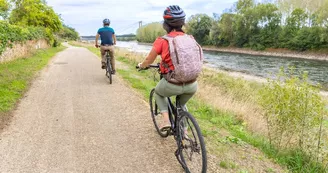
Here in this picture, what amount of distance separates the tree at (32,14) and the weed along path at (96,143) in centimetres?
2283

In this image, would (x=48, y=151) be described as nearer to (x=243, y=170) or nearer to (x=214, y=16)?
(x=243, y=170)

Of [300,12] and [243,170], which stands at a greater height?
[300,12]

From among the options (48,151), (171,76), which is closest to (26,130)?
(48,151)

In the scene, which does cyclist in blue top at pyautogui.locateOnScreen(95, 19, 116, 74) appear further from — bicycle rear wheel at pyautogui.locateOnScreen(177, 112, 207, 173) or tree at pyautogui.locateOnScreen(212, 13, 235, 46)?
tree at pyautogui.locateOnScreen(212, 13, 235, 46)

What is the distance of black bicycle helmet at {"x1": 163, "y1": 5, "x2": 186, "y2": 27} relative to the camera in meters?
3.27

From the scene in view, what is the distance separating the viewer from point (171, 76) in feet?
10.8

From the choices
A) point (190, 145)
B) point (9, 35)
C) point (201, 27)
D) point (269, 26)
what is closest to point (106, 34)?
point (190, 145)

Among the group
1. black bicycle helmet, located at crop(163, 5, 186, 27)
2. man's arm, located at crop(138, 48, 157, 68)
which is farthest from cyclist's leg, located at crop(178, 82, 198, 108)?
black bicycle helmet, located at crop(163, 5, 186, 27)

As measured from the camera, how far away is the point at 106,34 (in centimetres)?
898

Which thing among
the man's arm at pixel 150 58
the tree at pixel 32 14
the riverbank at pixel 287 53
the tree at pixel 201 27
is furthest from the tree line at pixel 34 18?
the tree at pixel 201 27

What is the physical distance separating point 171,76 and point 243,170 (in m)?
1.74

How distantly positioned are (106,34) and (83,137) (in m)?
5.09

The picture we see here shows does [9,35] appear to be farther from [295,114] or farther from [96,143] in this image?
[295,114]

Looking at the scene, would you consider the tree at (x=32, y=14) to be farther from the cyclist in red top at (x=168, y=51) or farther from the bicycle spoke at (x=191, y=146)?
the bicycle spoke at (x=191, y=146)
